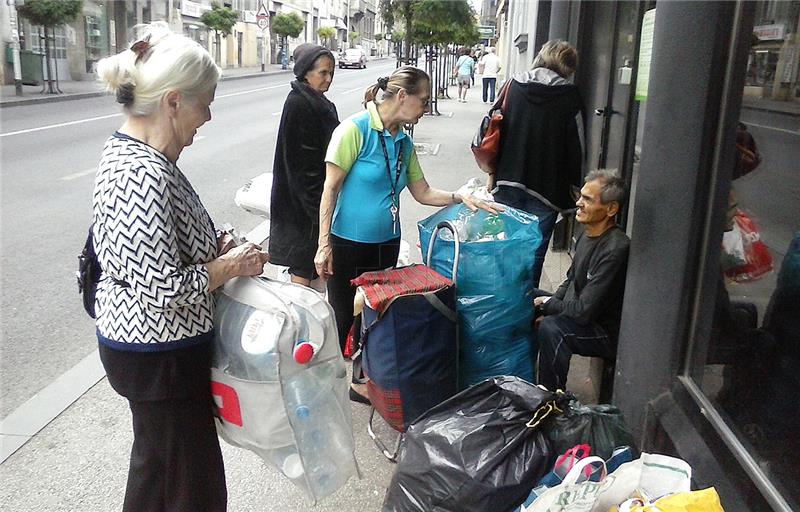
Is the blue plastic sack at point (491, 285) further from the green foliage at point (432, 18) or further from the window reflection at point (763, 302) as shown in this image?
the green foliage at point (432, 18)

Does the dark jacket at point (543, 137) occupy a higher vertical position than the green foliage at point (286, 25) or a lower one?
lower

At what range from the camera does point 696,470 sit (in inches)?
101

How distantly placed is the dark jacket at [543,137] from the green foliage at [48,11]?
18540 millimetres

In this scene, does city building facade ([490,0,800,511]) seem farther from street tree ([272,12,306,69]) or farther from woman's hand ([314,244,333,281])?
street tree ([272,12,306,69])

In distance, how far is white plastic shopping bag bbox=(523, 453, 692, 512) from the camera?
1959mm

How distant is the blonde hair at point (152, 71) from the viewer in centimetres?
199

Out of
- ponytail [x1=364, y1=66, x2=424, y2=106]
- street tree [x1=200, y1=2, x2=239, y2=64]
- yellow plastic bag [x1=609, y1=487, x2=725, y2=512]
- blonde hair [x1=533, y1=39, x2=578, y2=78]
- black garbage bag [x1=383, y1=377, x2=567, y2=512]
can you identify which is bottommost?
black garbage bag [x1=383, y1=377, x2=567, y2=512]

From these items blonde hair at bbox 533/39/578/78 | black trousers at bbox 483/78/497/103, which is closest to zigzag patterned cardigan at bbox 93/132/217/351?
blonde hair at bbox 533/39/578/78

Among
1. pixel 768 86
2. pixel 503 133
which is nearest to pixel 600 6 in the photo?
pixel 503 133

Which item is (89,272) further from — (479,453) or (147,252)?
(479,453)

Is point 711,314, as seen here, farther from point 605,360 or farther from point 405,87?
point 405,87

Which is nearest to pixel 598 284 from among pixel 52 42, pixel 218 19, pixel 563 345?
pixel 563 345

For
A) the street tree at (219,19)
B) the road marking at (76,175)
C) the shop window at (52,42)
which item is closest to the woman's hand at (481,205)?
the road marking at (76,175)

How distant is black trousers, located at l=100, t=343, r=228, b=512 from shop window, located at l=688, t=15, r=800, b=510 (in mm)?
1737
